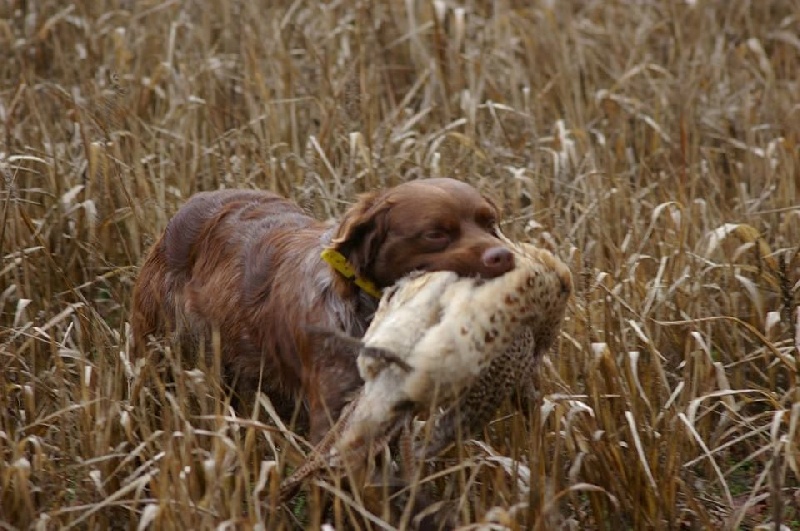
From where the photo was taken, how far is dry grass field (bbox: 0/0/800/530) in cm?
342

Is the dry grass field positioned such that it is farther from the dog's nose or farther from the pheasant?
the dog's nose

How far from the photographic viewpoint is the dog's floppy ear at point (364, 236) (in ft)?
11.4

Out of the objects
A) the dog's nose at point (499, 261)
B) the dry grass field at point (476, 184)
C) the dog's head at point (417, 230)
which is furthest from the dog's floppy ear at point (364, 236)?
the dry grass field at point (476, 184)

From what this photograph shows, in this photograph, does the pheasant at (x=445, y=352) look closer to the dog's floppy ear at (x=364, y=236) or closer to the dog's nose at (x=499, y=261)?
the dog's nose at (x=499, y=261)

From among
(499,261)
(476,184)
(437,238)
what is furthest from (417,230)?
(476,184)

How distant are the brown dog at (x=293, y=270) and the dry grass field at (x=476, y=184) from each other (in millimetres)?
183

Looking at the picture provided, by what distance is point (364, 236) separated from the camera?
3506mm

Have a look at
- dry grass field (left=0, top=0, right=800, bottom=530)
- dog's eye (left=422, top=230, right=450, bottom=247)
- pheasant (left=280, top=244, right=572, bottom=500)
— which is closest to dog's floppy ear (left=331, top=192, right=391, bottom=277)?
dog's eye (left=422, top=230, right=450, bottom=247)

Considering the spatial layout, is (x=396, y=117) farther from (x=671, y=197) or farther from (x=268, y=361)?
(x=268, y=361)

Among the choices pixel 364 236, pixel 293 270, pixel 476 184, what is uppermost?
pixel 364 236

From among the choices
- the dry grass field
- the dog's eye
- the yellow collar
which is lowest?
the dry grass field

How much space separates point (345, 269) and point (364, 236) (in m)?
0.10

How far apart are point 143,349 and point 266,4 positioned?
310 cm

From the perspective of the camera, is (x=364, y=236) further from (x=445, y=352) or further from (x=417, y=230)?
(x=445, y=352)
